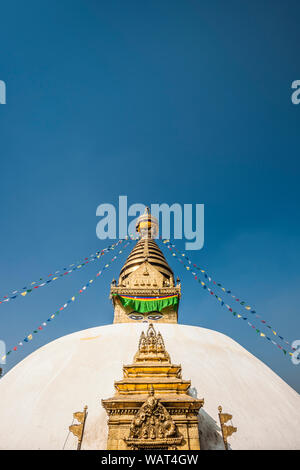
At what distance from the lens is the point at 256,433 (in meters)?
6.18

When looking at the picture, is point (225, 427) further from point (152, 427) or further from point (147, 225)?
point (147, 225)

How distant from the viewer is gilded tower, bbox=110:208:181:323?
53.1 ft

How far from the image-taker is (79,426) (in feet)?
19.4

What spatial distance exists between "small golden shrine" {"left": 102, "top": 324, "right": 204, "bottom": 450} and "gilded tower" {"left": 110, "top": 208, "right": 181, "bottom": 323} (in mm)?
10776

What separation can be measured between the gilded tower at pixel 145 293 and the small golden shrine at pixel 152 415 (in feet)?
35.4

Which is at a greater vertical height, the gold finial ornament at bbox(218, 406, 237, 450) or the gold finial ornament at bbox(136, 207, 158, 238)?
the gold finial ornament at bbox(136, 207, 158, 238)

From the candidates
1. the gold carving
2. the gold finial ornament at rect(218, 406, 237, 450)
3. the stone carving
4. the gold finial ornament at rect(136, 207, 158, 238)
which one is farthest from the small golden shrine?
the gold finial ornament at rect(136, 207, 158, 238)

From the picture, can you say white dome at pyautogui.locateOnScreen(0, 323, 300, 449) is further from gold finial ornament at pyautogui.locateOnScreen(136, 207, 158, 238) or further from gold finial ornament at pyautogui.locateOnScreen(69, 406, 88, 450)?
gold finial ornament at pyautogui.locateOnScreen(136, 207, 158, 238)

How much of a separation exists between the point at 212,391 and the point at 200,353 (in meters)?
1.79

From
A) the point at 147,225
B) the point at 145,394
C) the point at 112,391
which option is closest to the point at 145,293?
the point at 147,225

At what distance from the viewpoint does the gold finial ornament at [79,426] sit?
18.9 feet

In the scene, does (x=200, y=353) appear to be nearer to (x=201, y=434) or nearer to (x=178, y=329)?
(x=178, y=329)

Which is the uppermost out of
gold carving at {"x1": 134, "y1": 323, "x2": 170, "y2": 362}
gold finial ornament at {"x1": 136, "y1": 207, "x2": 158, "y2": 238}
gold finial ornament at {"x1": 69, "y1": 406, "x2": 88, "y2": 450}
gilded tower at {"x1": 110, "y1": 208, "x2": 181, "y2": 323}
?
gold finial ornament at {"x1": 136, "y1": 207, "x2": 158, "y2": 238}

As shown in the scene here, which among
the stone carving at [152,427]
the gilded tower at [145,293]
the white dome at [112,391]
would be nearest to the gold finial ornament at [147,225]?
the gilded tower at [145,293]
